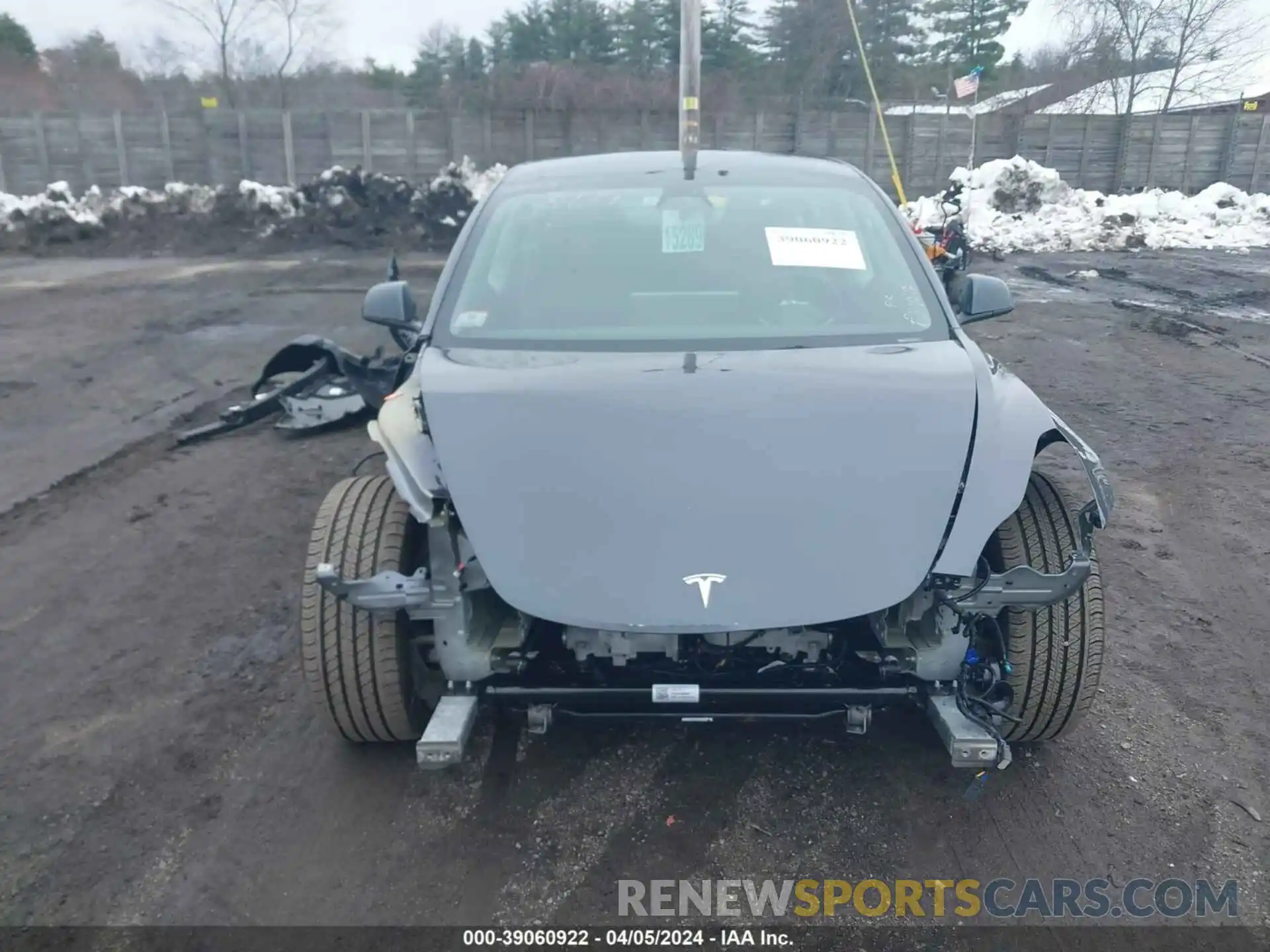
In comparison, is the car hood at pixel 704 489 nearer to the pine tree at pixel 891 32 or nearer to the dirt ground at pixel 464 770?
the dirt ground at pixel 464 770

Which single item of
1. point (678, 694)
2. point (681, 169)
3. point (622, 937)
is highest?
point (681, 169)

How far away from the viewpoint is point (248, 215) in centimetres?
1842

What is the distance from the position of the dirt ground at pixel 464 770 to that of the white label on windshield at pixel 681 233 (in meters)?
1.73

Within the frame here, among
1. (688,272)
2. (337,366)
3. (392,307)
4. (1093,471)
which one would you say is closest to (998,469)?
(1093,471)

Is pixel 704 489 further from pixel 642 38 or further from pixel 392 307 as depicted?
pixel 642 38

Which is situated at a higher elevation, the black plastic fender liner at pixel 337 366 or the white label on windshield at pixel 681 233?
the white label on windshield at pixel 681 233

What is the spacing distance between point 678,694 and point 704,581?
1.19 feet

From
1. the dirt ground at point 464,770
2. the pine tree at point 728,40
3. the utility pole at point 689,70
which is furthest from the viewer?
the pine tree at point 728,40

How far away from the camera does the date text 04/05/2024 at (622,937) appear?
2375 mm

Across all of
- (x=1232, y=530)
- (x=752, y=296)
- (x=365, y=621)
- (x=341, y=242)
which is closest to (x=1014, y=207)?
(x=341, y=242)

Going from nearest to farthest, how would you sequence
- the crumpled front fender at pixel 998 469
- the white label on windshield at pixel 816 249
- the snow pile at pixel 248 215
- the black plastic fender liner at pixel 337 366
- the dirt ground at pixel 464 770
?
the crumpled front fender at pixel 998 469, the dirt ground at pixel 464 770, the white label on windshield at pixel 816 249, the black plastic fender liner at pixel 337 366, the snow pile at pixel 248 215

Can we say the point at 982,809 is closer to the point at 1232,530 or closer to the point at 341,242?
the point at 1232,530

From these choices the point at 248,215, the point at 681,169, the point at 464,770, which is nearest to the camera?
the point at 464,770

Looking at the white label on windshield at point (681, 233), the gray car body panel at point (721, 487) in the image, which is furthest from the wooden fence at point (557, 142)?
the gray car body panel at point (721, 487)
